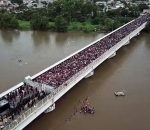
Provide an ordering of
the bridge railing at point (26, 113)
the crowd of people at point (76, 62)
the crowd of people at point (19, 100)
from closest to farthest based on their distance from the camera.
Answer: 1. the bridge railing at point (26, 113)
2. the crowd of people at point (19, 100)
3. the crowd of people at point (76, 62)

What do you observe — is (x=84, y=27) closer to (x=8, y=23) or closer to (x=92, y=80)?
(x=8, y=23)

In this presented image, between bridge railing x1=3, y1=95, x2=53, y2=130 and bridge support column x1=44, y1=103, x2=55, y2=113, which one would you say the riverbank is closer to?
bridge support column x1=44, y1=103, x2=55, y2=113

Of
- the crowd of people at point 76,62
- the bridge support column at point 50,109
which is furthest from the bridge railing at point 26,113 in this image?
the crowd of people at point 76,62

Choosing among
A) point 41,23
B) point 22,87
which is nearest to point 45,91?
point 22,87

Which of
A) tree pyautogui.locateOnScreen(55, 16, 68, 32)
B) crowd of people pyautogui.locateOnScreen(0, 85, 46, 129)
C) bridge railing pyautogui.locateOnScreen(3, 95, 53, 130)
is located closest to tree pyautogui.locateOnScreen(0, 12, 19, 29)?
tree pyautogui.locateOnScreen(55, 16, 68, 32)

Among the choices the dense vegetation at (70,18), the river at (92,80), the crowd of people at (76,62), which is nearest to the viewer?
the river at (92,80)

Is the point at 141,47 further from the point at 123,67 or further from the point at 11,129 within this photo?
the point at 11,129

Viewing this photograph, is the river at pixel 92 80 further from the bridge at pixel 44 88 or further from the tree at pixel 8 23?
the tree at pixel 8 23
